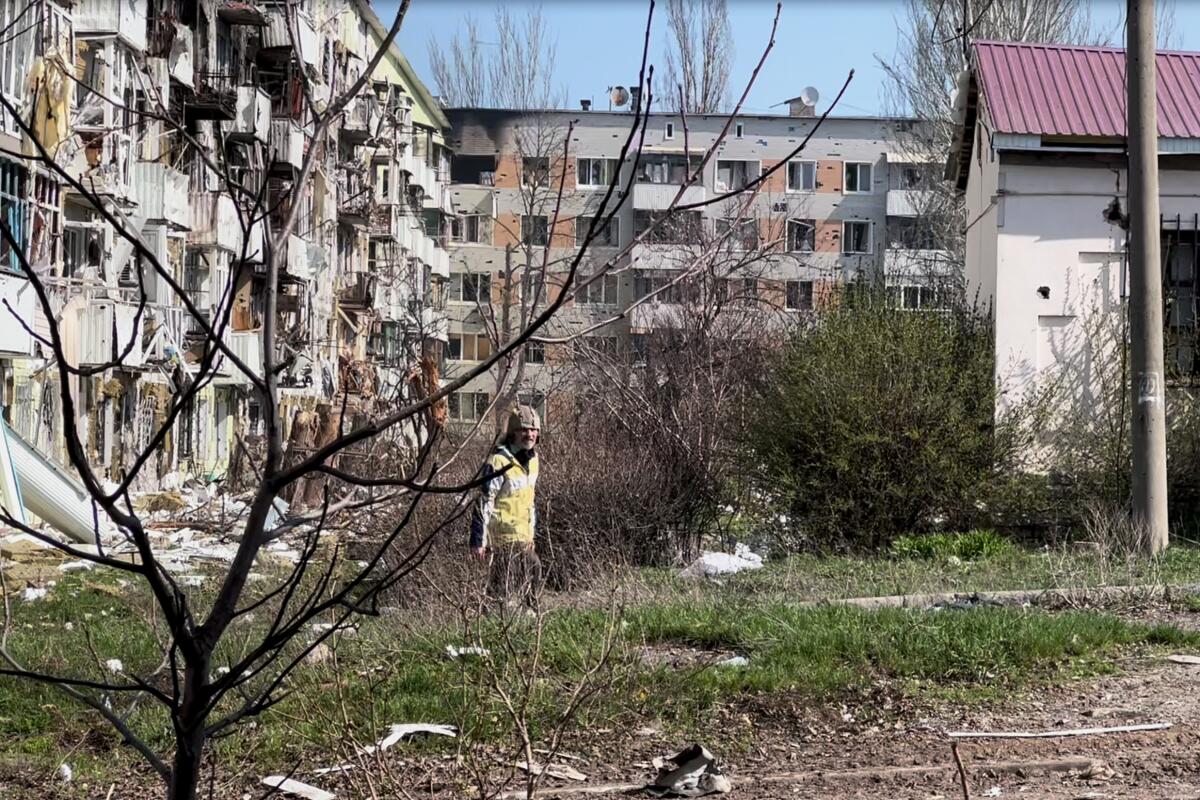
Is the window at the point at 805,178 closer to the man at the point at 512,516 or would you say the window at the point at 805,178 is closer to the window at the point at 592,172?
the window at the point at 592,172

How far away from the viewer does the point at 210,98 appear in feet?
128

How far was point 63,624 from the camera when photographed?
11.8 metres

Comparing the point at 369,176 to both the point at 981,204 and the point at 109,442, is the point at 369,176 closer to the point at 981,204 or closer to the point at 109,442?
the point at 109,442

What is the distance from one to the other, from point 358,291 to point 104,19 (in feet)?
78.6

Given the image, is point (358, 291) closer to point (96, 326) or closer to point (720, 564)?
point (96, 326)

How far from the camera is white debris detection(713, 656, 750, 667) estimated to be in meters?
7.96

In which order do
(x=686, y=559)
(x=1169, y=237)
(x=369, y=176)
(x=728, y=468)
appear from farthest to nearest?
1. (x=369, y=176)
2. (x=1169, y=237)
3. (x=728, y=468)
4. (x=686, y=559)

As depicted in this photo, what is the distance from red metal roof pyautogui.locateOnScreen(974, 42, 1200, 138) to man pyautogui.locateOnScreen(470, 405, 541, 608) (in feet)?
35.3

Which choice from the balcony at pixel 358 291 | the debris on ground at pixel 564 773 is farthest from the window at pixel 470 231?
the debris on ground at pixel 564 773

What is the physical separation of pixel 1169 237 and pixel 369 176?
1648 inches

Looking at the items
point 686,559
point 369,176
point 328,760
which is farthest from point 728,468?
point 369,176

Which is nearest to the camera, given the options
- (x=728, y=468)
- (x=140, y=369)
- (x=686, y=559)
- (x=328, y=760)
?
(x=328, y=760)

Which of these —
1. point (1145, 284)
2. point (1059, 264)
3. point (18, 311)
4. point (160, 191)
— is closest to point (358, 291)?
point (160, 191)

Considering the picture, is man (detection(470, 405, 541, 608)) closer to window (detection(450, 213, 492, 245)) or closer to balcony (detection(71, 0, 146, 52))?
balcony (detection(71, 0, 146, 52))
